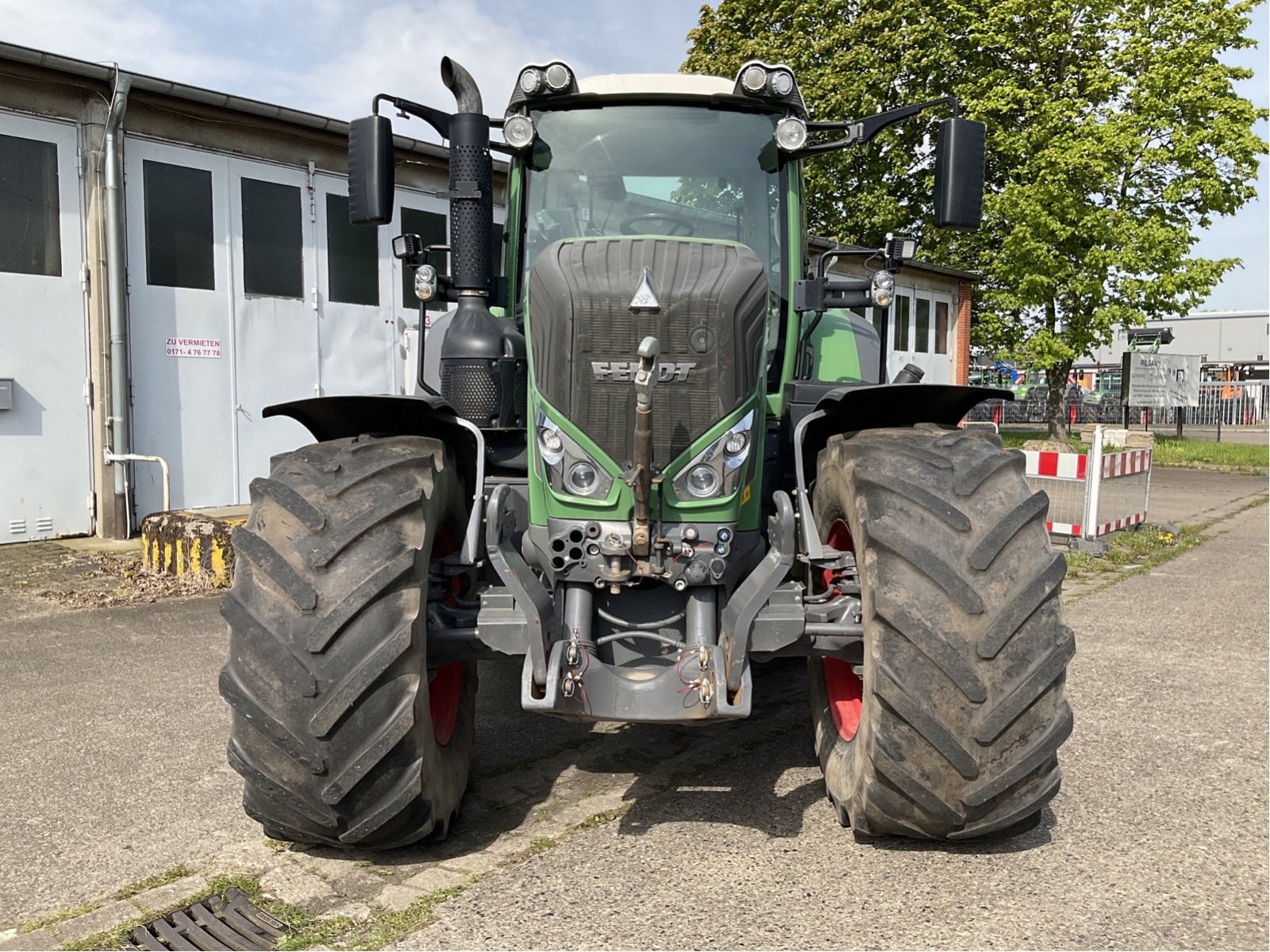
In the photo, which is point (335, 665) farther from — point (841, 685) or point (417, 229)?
point (417, 229)

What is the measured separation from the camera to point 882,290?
14.2ft

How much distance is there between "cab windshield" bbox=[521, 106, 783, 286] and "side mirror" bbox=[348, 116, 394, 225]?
1.84ft

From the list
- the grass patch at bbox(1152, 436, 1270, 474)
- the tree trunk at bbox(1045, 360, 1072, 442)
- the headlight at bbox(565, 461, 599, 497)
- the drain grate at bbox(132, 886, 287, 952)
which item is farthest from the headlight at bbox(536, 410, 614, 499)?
the tree trunk at bbox(1045, 360, 1072, 442)

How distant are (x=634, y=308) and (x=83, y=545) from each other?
292 inches

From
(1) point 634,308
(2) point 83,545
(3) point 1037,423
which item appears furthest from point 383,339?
(3) point 1037,423

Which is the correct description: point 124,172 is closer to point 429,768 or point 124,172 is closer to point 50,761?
point 50,761

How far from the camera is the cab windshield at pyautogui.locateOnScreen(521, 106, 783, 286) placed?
13.7 feet

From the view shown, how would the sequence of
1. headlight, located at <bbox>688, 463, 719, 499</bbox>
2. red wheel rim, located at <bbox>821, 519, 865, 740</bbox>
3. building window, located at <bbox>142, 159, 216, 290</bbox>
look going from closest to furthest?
headlight, located at <bbox>688, 463, 719, 499</bbox> → red wheel rim, located at <bbox>821, 519, 865, 740</bbox> → building window, located at <bbox>142, 159, 216, 290</bbox>

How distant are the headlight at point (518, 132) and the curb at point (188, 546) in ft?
14.2

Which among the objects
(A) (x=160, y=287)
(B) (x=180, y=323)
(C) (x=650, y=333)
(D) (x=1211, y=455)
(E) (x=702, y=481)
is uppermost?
(A) (x=160, y=287)

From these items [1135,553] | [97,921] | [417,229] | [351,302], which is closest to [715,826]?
[97,921]

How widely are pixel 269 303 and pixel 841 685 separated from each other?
820cm

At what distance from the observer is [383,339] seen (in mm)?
11359

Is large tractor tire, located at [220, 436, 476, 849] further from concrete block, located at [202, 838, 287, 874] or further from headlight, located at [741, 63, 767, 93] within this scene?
headlight, located at [741, 63, 767, 93]
